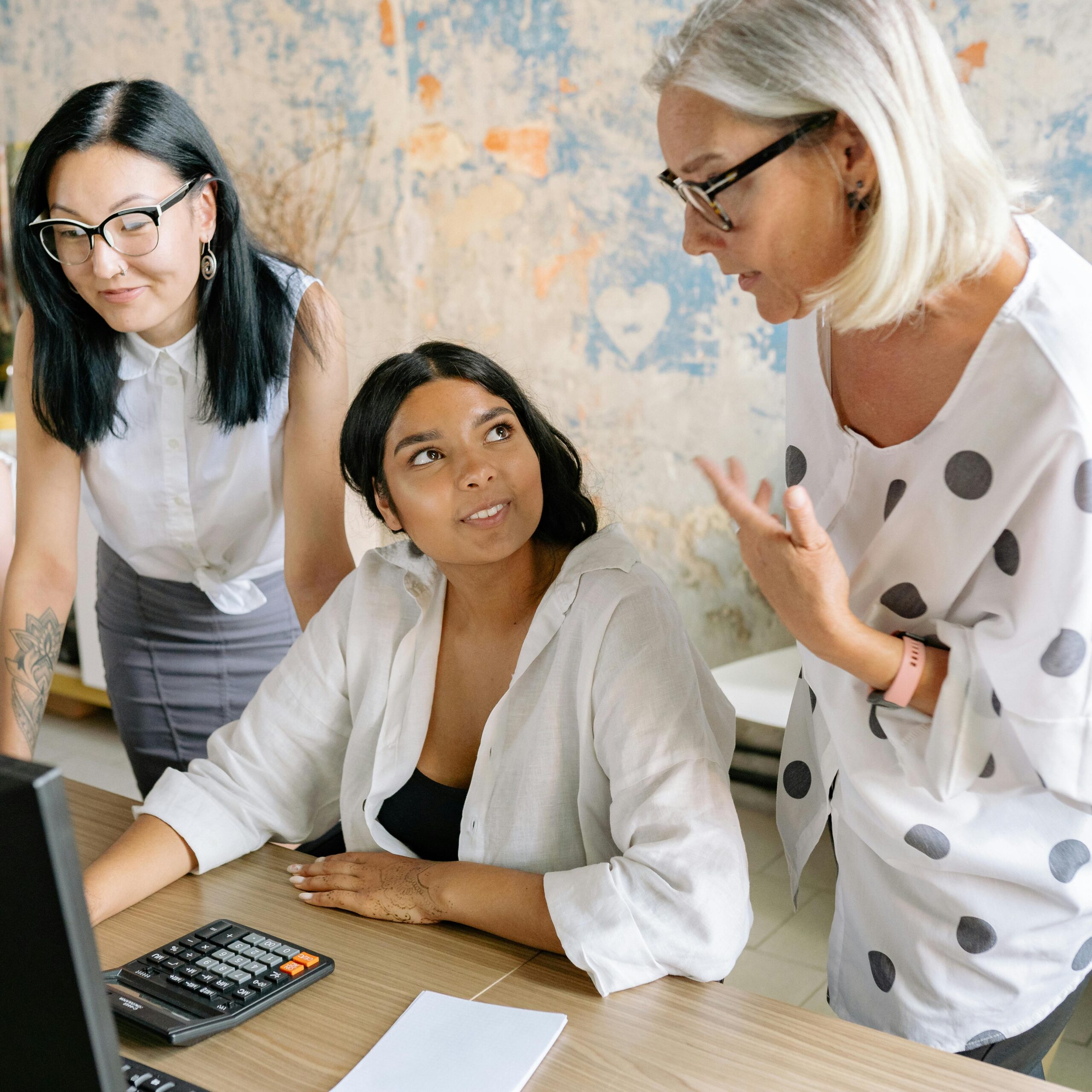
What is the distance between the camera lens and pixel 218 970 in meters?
1.10

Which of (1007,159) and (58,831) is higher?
(1007,159)

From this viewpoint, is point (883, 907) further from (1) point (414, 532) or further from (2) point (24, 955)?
(2) point (24, 955)

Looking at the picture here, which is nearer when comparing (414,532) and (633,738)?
(633,738)

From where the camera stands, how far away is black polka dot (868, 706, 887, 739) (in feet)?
3.75

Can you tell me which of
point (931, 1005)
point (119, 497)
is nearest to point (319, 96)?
point (119, 497)

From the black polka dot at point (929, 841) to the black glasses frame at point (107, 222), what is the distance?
4.03ft

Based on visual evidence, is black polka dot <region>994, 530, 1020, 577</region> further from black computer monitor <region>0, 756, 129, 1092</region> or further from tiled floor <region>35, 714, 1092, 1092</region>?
tiled floor <region>35, 714, 1092, 1092</region>

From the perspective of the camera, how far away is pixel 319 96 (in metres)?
4.04

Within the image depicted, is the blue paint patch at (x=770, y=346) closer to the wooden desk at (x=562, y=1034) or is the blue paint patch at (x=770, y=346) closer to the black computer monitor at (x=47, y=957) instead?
the wooden desk at (x=562, y=1034)

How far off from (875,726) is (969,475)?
0.27 meters

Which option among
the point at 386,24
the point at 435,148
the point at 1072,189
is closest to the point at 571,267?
the point at 435,148

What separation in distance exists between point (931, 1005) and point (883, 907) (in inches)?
4.3

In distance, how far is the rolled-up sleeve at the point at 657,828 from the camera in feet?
3.60

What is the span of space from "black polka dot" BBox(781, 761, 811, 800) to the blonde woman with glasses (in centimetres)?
13
